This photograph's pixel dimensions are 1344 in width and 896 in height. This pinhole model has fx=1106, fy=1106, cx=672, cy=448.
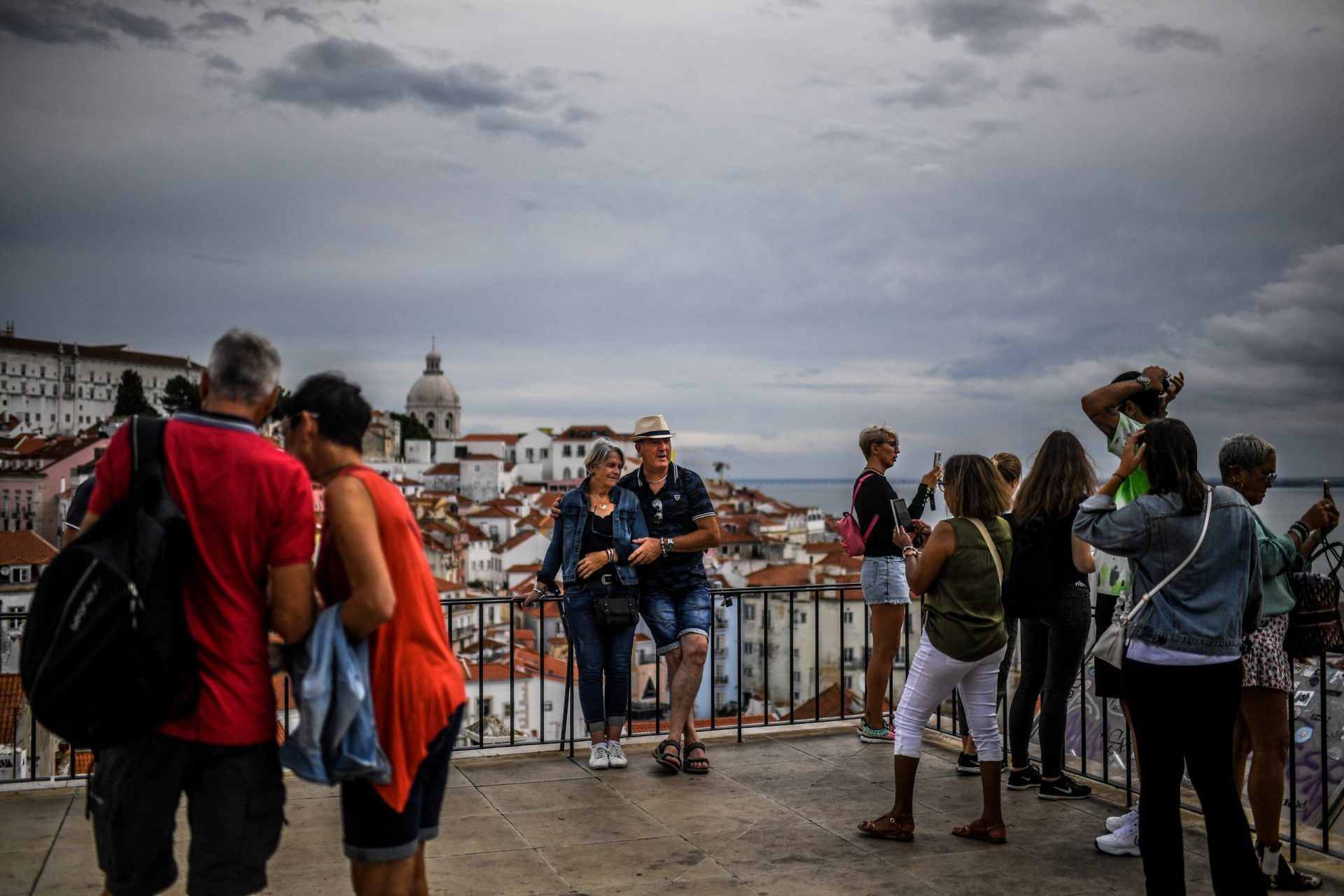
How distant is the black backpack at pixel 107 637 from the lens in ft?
8.61

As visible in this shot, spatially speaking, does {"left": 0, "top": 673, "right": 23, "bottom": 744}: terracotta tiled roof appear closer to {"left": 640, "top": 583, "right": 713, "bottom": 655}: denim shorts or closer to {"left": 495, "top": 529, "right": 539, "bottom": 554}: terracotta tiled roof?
{"left": 640, "top": 583, "right": 713, "bottom": 655}: denim shorts

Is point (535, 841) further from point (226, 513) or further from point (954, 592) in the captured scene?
point (226, 513)

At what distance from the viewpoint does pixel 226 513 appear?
2746 millimetres

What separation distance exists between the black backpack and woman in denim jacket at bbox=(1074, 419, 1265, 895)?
3025 millimetres

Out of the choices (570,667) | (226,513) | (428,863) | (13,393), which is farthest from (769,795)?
(13,393)

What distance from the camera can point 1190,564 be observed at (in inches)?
149

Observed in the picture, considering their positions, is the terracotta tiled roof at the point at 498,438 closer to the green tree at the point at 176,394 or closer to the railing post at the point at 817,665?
the green tree at the point at 176,394

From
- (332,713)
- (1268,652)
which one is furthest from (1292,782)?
(332,713)

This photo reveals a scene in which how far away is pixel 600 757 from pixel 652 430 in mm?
1893

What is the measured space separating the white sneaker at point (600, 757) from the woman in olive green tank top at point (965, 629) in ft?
5.99

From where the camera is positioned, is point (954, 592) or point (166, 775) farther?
point (954, 592)

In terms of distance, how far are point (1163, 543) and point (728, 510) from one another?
406 ft

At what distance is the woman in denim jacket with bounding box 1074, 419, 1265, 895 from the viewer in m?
3.71

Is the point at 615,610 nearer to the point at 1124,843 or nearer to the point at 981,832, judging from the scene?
the point at 981,832
